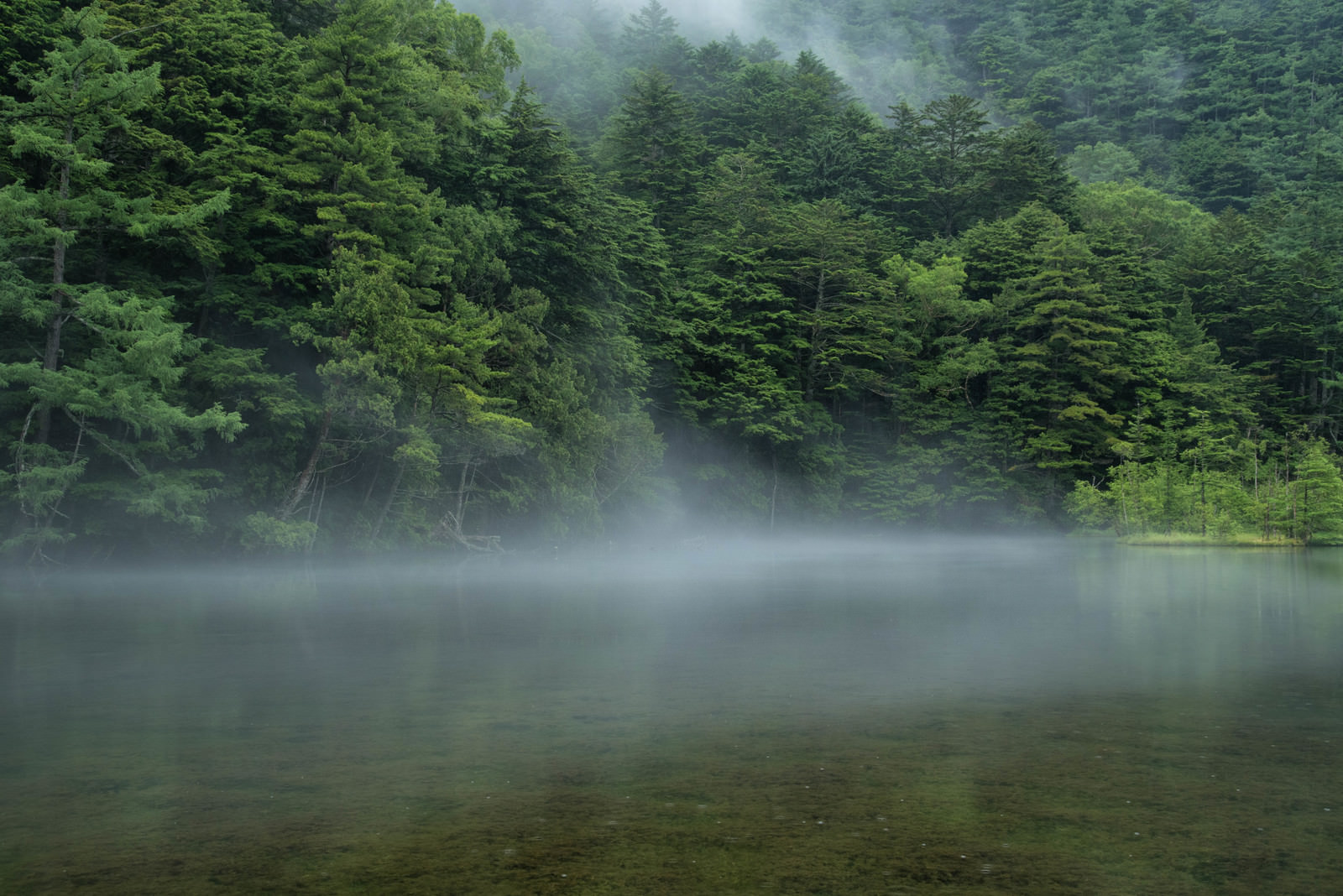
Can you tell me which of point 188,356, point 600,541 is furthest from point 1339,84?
point 188,356

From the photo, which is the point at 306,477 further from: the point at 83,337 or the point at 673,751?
the point at 673,751

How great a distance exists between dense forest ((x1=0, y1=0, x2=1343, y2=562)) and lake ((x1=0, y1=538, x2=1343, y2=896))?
430 inches

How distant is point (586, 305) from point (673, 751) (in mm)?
29449

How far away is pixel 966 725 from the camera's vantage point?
334 inches

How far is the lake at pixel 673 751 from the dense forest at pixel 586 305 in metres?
10.9

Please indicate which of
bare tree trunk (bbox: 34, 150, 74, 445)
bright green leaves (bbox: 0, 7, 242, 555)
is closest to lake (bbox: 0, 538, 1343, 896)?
bright green leaves (bbox: 0, 7, 242, 555)

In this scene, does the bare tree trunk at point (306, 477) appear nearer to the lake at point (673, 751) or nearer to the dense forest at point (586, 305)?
the dense forest at point (586, 305)

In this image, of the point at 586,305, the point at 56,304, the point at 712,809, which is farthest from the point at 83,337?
the point at 712,809

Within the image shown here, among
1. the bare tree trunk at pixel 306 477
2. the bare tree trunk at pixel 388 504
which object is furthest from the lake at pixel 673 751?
the bare tree trunk at pixel 388 504

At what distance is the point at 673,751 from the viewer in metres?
7.76

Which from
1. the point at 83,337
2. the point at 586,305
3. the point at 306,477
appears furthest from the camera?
the point at 586,305

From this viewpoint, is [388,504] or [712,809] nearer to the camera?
[712,809]

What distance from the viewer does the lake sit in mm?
5367

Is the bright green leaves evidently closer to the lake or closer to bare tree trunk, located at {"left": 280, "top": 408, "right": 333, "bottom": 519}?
bare tree trunk, located at {"left": 280, "top": 408, "right": 333, "bottom": 519}
